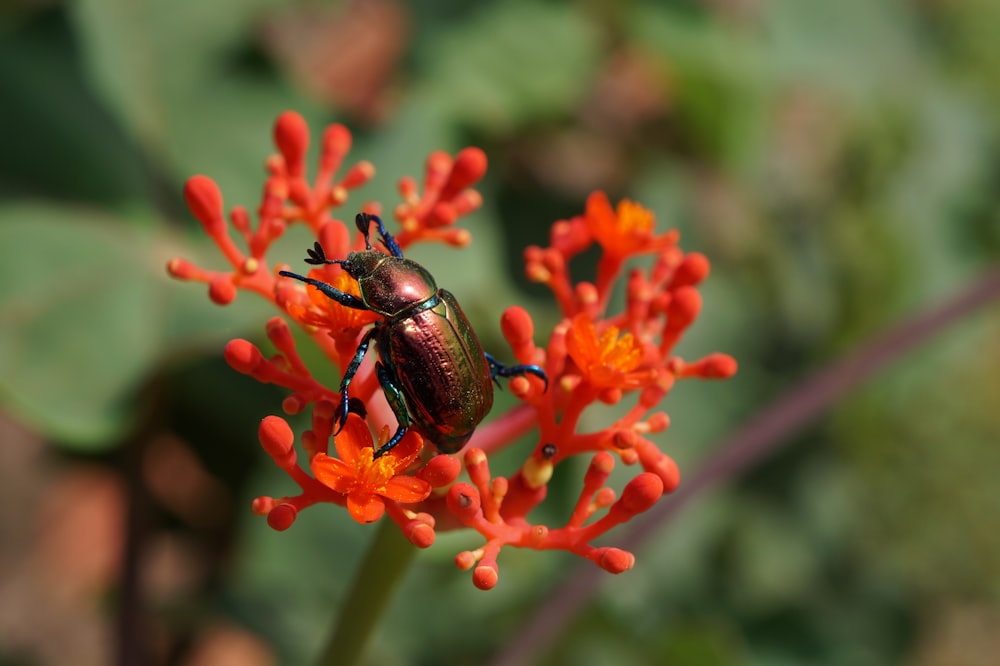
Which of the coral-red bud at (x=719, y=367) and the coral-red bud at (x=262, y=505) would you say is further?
the coral-red bud at (x=719, y=367)

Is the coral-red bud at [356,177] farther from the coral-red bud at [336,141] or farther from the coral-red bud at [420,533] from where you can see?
the coral-red bud at [420,533]

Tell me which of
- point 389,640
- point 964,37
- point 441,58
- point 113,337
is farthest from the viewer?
Answer: point 964,37

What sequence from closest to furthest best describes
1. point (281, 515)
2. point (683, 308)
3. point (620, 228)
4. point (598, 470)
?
point (281, 515) < point (598, 470) < point (683, 308) < point (620, 228)

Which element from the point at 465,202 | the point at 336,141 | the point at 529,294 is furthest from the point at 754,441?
the point at 336,141

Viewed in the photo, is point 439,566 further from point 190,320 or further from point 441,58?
point 441,58

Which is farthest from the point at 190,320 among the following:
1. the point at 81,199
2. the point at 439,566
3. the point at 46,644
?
the point at 46,644

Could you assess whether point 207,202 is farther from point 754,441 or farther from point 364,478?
point 754,441

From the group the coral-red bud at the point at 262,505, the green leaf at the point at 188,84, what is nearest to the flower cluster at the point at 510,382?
the coral-red bud at the point at 262,505
